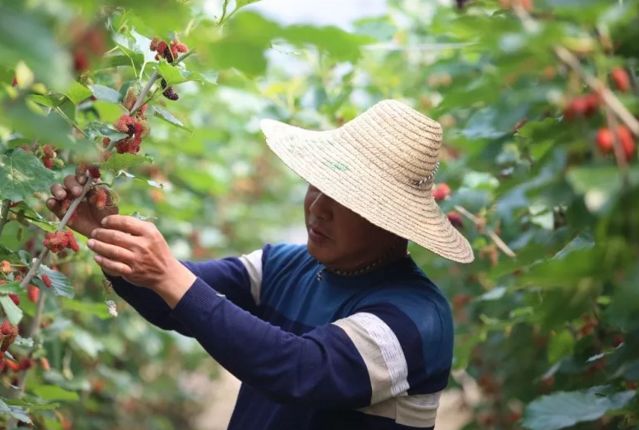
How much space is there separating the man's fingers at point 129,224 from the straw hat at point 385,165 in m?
0.39

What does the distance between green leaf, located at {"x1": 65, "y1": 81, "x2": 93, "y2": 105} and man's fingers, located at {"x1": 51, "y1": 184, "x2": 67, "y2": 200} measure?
161mm

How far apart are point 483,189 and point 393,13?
5.28ft

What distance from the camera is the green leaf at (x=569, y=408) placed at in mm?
1800

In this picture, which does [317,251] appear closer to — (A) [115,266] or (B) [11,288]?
(A) [115,266]

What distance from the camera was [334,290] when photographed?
2.44m

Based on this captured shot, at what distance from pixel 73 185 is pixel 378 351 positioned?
2.14ft

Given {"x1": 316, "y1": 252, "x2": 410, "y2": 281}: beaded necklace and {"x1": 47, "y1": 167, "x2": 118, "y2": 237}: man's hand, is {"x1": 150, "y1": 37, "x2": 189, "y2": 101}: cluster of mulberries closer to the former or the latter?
{"x1": 47, "y1": 167, "x2": 118, "y2": 237}: man's hand

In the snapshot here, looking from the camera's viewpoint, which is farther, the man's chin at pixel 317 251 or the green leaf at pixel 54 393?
the green leaf at pixel 54 393

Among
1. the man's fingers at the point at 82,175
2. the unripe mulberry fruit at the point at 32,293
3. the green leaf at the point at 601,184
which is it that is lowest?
the unripe mulberry fruit at the point at 32,293

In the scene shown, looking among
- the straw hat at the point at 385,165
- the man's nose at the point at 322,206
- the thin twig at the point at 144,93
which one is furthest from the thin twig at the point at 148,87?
the man's nose at the point at 322,206

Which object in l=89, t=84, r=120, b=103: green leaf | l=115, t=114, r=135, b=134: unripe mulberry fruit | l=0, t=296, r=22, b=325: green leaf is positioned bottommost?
l=0, t=296, r=22, b=325: green leaf

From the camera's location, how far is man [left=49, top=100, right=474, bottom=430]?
2.02 m

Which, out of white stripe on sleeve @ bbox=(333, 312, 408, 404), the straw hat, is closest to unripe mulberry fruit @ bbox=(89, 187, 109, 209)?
the straw hat

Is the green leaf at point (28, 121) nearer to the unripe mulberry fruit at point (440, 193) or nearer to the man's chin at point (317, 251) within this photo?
the man's chin at point (317, 251)
